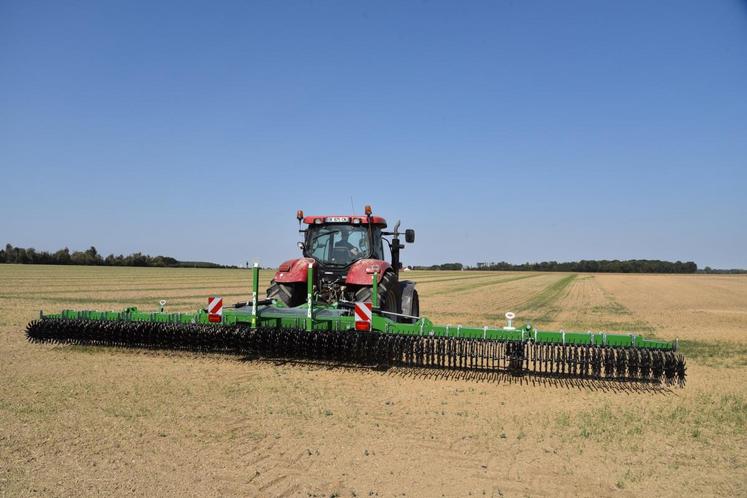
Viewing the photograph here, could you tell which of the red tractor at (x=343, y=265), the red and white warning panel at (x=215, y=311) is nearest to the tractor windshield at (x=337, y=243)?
the red tractor at (x=343, y=265)

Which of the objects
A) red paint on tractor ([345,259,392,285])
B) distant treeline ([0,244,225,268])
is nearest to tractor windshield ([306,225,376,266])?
red paint on tractor ([345,259,392,285])

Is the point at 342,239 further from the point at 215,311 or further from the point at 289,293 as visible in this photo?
the point at 215,311

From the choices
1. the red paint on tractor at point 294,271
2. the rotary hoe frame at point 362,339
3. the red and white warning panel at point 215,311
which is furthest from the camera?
the red paint on tractor at point 294,271

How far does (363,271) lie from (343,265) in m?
0.66

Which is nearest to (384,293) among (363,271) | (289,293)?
(363,271)

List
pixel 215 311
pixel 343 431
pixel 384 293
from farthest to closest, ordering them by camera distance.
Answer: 1. pixel 384 293
2. pixel 215 311
3. pixel 343 431

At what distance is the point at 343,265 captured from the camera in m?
8.56

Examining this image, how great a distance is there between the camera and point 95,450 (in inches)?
159

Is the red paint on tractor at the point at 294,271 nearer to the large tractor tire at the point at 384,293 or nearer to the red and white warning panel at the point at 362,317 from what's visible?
the large tractor tire at the point at 384,293

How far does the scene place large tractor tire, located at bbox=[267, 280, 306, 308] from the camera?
8453 mm

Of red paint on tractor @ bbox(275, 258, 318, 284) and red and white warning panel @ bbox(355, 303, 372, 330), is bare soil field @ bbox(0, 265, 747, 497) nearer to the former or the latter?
red and white warning panel @ bbox(355, 303, 372, 330)

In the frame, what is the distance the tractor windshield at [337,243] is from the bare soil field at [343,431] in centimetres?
198

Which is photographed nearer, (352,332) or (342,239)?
(352,332)

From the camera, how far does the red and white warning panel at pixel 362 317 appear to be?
705 cm
